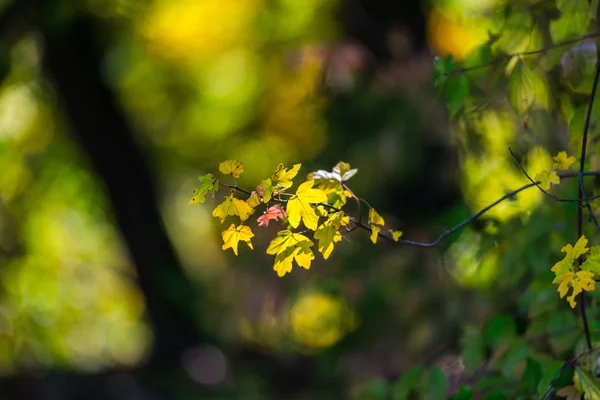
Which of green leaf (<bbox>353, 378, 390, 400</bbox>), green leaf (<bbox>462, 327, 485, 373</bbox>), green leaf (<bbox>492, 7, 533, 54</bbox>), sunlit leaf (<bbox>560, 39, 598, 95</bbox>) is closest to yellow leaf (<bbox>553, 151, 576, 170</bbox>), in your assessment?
sunlit leaf (<bbox>560, 39, 598, 95</bbox>)

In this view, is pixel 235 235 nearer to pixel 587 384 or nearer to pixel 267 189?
pixel 267 189

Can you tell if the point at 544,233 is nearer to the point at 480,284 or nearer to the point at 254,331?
the point at 480,284

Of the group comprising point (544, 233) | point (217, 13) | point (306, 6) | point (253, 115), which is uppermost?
point (217, 13)

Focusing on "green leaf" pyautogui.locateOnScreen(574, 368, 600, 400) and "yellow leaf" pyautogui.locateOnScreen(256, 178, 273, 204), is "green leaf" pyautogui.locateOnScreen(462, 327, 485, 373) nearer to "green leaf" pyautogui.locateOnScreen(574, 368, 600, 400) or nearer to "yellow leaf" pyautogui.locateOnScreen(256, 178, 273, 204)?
"green leaf" pyautogui.locateOnScreen(574, 368, 600, 400)

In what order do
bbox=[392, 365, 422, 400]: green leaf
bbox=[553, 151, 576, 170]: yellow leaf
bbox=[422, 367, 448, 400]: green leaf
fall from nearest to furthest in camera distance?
bbox=[553, 151, 576, 170]: yellow leaf < bbox=[422, 367, 448, 400]: green leaf < bbox=[392, 365, 422, 400]: green leaf

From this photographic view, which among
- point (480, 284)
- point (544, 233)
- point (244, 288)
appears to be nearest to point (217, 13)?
point (244, 288)

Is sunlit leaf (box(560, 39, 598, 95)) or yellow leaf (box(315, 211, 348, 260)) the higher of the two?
sunlit leaf (box(560, 39, 598, 95))

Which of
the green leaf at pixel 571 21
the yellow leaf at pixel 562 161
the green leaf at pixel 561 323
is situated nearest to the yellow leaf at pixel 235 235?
the yellow leaf at pixel 562 161
